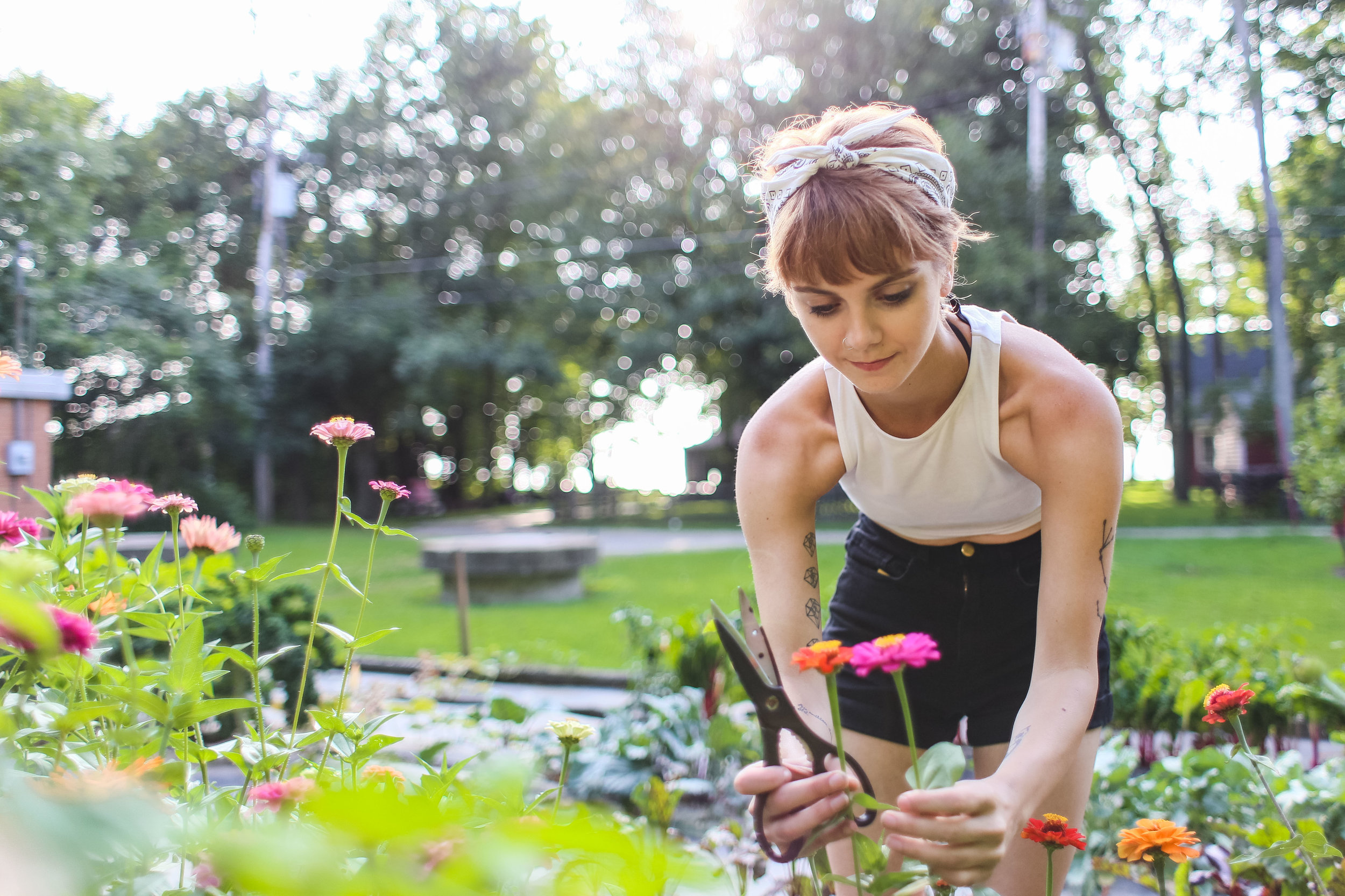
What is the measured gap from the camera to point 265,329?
15.8m

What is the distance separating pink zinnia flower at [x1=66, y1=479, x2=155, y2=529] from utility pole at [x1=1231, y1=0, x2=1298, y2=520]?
1479 centimetres

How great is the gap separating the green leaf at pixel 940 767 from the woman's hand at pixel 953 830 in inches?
0.4

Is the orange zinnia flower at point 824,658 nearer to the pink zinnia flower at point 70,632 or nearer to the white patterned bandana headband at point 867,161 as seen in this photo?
the pink zinnia flower at point 70,632

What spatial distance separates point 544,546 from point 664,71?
12885mm

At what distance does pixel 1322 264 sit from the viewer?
583 inches

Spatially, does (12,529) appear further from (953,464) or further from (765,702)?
(953,464)

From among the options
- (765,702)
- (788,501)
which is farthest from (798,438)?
(765,702)

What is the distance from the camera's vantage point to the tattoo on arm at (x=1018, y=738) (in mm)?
1240


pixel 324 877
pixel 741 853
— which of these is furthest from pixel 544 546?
pixel 324 877

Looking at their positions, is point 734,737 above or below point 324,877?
below

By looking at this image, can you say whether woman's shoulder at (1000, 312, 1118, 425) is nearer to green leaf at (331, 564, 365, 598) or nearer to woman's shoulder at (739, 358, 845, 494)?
woman's shoulder at (739, 358, 845, 494)

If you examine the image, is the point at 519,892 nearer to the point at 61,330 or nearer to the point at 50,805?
the point at 50,805

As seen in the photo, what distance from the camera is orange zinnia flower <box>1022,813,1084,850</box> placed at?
960 millimetres

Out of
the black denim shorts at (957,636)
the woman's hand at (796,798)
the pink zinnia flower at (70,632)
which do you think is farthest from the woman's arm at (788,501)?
the pink zinnia flower at (70,632)
